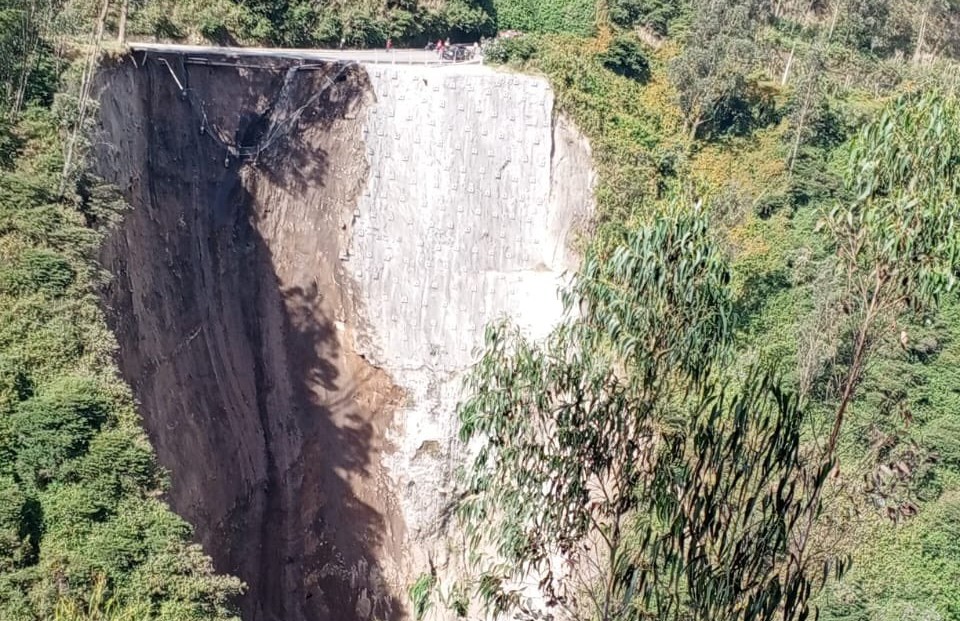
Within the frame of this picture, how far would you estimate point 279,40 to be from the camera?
28.5 m

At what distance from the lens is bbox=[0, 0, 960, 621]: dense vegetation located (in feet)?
33.3

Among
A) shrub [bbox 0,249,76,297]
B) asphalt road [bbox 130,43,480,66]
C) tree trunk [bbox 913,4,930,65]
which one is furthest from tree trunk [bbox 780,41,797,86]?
shrub [bbox 0,249,76,297]

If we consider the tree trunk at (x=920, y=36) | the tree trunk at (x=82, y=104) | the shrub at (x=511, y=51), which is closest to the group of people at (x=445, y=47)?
the shrub at (x=511, y=51)

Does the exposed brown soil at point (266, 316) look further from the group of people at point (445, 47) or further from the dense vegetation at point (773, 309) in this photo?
the dense vegetation at point (773, 309)

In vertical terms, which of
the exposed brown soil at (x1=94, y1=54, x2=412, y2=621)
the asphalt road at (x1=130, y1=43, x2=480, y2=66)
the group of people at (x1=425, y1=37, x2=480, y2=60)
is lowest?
the exposed brown soil at (x1=94, y1=54, x2=412, y2=621)

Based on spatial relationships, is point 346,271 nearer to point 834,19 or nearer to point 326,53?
point 326,53

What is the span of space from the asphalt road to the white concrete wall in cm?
165

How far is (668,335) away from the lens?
10328mm

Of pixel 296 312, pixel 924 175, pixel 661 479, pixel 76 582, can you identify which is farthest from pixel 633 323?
pixel 296 312

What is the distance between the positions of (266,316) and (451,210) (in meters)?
6.55

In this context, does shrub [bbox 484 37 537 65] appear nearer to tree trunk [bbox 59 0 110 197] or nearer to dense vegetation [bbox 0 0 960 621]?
dense vegetation [bbox 0 0 960 621]

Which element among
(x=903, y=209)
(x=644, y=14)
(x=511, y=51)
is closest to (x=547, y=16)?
(x=644, y=14)

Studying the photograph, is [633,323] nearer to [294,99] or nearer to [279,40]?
[294,99]

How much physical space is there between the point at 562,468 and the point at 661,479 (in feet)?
4.45
